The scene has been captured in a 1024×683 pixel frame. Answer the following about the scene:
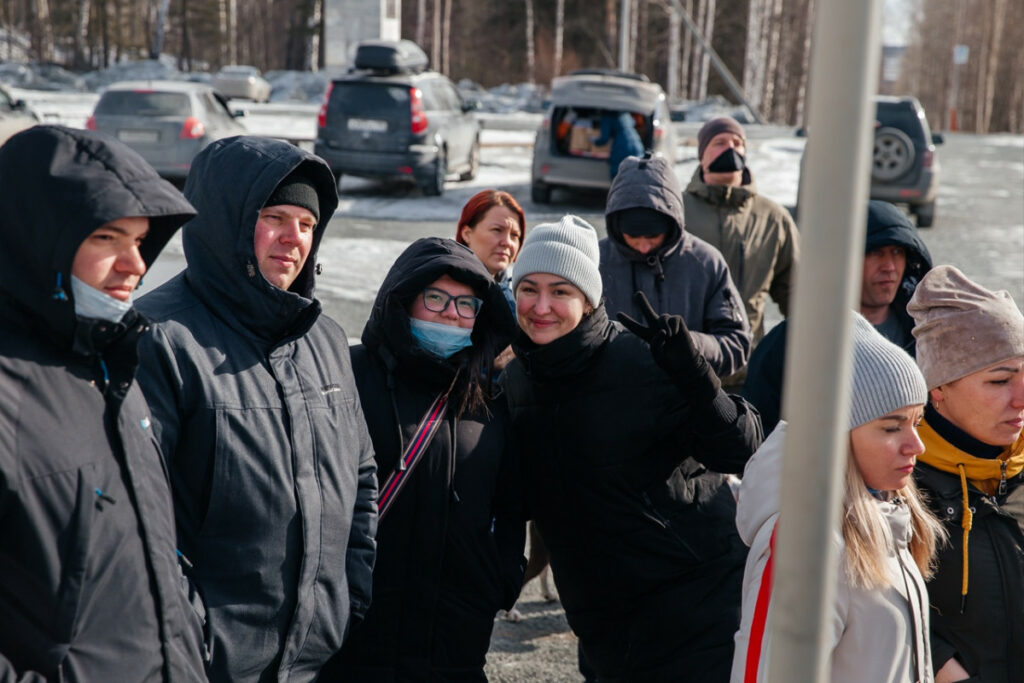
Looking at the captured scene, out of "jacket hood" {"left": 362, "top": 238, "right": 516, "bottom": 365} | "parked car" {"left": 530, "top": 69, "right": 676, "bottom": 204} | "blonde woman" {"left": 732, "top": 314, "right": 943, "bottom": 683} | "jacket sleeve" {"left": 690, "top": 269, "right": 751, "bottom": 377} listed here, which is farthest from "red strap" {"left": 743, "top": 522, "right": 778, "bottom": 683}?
"parked car" {"left": 530, "top": 69, "right": 676, "bottom": 204}

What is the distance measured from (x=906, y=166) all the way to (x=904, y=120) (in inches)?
35.0

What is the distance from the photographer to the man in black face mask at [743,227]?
520cm

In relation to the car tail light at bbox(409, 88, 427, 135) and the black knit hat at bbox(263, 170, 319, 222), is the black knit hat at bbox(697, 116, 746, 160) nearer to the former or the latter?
the black knit hat at bbox(263, 170, 319, 222)

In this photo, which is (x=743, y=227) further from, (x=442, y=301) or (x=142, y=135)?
(x=142, y=135)

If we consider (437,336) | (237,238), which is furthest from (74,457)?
(437,336)

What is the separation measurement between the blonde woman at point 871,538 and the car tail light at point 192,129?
13.8 meters

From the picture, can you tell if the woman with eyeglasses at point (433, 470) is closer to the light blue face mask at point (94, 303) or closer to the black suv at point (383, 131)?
the light blue face mask at point (94, 303)

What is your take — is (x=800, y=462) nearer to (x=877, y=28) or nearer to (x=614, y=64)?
(x=877, y=28)

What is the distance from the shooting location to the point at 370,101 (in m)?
16.0

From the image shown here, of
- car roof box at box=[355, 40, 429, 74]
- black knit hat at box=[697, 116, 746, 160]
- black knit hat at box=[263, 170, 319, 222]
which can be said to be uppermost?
car roof box at box=[355, 40, 429, 74]

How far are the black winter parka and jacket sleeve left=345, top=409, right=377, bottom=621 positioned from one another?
0.57m

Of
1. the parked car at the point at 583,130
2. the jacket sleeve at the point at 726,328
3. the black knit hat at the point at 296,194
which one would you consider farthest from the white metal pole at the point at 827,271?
the parked car at the point at 583,130

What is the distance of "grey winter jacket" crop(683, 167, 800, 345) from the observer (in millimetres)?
5195

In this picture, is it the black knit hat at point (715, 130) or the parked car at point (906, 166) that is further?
the parked car at point (906, 166)
